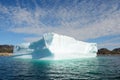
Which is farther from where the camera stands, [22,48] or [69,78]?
[22,48]

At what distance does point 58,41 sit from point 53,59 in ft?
12.7

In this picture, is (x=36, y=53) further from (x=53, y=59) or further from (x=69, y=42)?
(x=69, y=42)

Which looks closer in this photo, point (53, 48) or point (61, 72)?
point (61, 72)

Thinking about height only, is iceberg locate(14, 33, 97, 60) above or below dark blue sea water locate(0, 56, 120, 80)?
above

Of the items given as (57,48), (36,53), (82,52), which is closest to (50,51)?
(57,48)

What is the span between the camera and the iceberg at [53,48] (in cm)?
3928

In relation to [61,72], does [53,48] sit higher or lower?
higher

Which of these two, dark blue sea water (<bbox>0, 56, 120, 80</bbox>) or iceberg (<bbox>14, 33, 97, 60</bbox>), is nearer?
dark blue sea water (<bbox>0, 56, 120, 80</bbox>)

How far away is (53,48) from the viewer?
39094 millimetres

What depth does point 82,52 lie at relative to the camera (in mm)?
46844

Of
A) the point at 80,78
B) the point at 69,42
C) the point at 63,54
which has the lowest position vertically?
the point at 80,78

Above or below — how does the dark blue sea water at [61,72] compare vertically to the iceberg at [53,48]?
below

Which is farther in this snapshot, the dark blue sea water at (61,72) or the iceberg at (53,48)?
the iceberg at (53,48)

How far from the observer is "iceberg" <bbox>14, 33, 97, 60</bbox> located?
3928 centimetres
